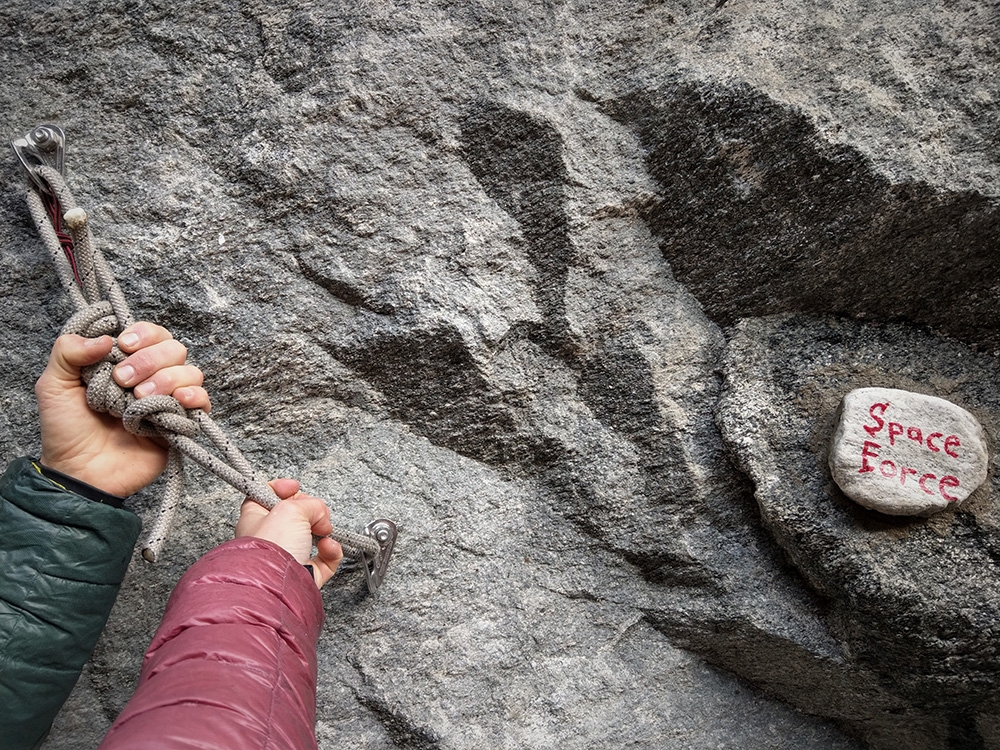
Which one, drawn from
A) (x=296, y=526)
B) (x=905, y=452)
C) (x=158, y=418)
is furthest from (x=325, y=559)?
(x=905, y=452)

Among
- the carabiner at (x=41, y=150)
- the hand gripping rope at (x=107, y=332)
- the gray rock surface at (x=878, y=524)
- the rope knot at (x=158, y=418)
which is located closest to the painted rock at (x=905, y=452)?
the gray rock surface at (x=878, y=524)

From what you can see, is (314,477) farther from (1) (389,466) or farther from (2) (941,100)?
(2) (941,100)

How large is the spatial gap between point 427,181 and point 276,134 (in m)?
0.22

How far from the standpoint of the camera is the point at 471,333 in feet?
3.34

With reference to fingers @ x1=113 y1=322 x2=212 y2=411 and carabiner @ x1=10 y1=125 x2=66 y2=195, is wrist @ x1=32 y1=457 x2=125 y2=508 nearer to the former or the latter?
fingers @ x1=113 y1=322 x2=212 y2=411

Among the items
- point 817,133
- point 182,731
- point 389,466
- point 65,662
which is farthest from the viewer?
point 389,466

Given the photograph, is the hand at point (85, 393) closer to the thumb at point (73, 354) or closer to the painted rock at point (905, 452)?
the thumb at point (73, 354)

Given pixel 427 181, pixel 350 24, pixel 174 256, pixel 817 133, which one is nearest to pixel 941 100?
pixel 817 133

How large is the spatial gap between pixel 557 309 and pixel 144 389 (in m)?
0.56

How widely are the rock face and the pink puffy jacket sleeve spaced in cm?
28

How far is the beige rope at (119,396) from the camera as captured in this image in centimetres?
84

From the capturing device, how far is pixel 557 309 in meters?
1.05

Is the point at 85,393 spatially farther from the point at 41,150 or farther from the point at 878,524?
the point at 878,524

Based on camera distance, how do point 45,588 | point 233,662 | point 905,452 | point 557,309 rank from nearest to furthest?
point 233,662, point 45,588, point 905,452, point 557,309
